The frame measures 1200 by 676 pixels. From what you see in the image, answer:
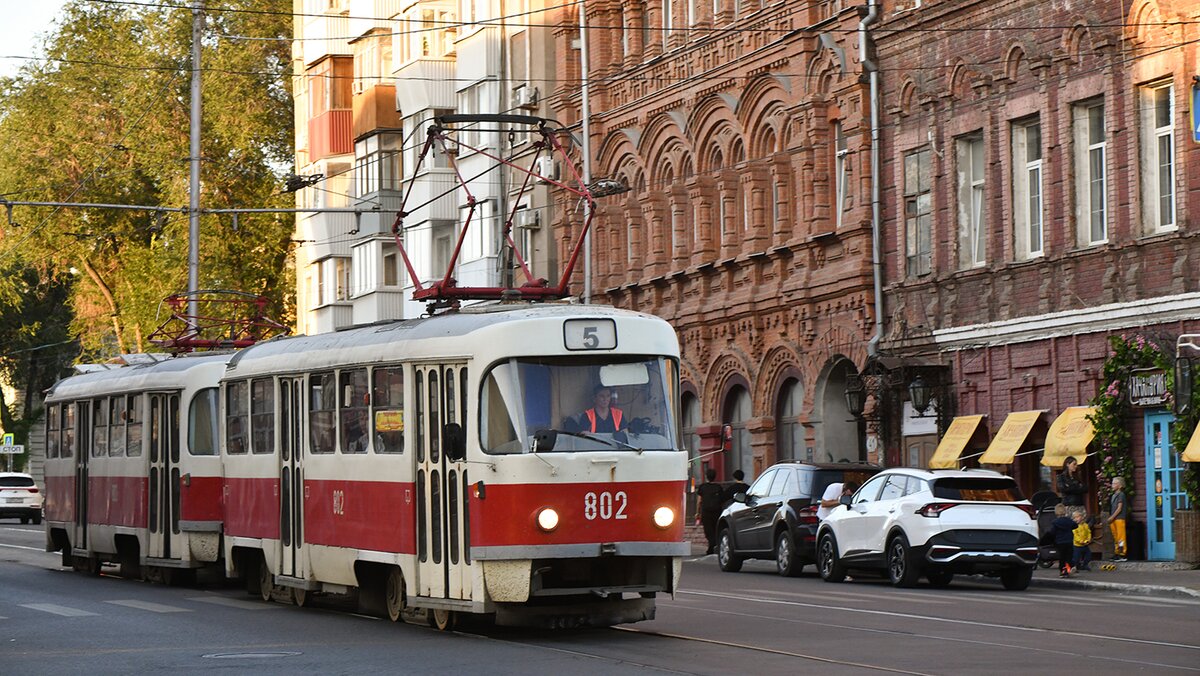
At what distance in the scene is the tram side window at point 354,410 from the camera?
21578mm

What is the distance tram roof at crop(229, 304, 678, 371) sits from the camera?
1962cm

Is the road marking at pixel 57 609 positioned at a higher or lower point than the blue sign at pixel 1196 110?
lower

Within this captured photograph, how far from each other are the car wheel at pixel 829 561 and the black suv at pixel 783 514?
121 cm

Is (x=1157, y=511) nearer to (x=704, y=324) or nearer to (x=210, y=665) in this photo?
(x=704, y=324)

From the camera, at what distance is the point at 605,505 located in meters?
19.0

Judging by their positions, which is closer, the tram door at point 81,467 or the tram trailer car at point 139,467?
the tram trailer car at point 139,467

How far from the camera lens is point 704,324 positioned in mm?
47812

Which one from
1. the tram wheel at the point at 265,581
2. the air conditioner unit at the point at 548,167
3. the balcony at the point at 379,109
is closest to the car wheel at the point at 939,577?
the tram wheel at the point at 265,581

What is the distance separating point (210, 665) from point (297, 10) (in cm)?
5494

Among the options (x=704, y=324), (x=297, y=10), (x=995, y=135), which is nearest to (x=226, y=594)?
(x=995, y=135)

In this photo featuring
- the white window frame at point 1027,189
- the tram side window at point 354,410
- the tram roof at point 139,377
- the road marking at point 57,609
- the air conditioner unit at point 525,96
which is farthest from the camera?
the air conditioner unit at point 525,96

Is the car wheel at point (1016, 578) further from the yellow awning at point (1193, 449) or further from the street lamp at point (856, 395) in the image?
the street lamp at point (856, 395)

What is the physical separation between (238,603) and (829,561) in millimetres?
9057

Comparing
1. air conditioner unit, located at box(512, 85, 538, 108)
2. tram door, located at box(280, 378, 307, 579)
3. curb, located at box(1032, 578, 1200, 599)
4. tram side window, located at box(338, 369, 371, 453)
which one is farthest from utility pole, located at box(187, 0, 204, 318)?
tram side window, located at box(338, 369, 371, 453)
